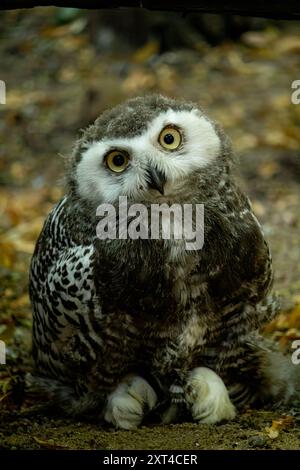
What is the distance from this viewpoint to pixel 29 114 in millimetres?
6285

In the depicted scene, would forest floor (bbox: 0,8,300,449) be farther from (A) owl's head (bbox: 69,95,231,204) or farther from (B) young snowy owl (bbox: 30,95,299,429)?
(A) owl's head (bbox: 69,95,231,204)

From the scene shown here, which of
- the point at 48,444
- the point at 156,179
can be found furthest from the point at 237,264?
the point at 48,444

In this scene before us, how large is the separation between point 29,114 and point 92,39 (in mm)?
1023

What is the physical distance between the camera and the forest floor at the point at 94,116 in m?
3.10

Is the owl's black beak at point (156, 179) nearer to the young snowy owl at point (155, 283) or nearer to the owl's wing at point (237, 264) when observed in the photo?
the young snowy owl at point (155, 283)

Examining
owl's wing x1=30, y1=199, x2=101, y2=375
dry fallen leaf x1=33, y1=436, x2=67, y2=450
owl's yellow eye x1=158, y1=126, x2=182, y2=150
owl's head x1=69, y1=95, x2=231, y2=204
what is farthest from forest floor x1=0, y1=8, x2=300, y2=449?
owl's yellow eye x1=158, y1=126, x2=182, y2=150

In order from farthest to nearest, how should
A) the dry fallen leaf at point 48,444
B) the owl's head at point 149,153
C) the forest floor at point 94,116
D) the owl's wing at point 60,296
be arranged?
the forest floor at point 94,116
the owl's wing at point 60,296
the owl's head at point 149,153
the dry fallen leaf at point 48,444

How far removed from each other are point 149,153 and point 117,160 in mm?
140

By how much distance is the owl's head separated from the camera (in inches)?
104

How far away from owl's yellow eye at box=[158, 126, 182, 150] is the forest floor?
0.60m

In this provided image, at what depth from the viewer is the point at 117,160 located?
8.93 ft

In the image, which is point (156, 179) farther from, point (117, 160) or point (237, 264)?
point (237, 264)

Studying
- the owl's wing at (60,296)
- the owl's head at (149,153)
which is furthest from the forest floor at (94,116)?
the owl's head at (149,153)
